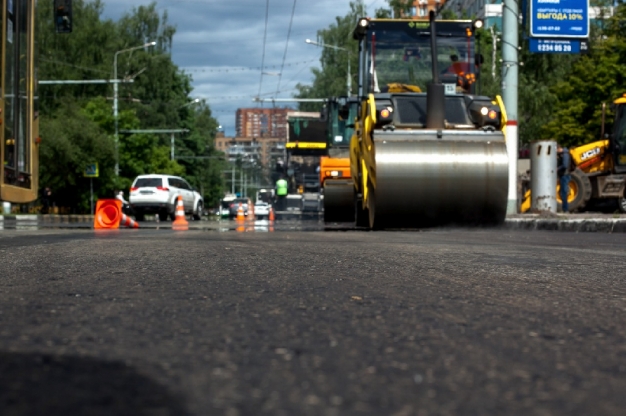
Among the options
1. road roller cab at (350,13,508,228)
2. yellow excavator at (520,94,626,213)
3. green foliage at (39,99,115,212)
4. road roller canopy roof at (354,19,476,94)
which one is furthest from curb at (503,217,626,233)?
green foliage at (39,99,115,212)

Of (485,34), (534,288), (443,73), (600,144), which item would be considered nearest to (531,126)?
(485,34)

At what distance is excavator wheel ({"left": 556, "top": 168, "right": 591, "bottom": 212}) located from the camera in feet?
86.6

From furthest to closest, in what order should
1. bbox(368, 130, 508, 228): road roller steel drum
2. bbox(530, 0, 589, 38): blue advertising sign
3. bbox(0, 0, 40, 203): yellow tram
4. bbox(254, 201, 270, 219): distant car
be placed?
bbox(254, 201, 270, 219): distant car
bbox(530, 0, 589, 38): blue advertising sign
bbox(368, 130, 508, 228): road roller steel drum
bbox(0, 0, 40, 203): yellow tram

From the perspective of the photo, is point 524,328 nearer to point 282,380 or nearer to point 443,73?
point 282,380

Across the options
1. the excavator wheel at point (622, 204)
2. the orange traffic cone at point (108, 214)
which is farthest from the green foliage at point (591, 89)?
the orange traffic cone at point (108, 214)

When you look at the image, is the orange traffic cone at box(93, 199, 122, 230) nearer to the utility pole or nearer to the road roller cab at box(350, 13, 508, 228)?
the road roller cab at box(350, 13, 508, 228)

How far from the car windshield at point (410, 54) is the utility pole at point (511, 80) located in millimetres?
3415

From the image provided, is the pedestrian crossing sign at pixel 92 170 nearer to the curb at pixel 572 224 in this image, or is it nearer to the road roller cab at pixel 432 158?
the curb at pixel 572 224

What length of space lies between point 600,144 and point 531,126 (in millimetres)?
21658

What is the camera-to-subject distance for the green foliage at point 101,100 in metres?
45.5

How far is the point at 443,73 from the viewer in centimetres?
1769

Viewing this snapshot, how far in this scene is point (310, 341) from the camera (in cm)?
313

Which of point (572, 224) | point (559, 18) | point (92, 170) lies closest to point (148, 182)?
point (92, 170)

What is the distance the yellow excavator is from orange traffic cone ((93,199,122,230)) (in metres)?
11.3
